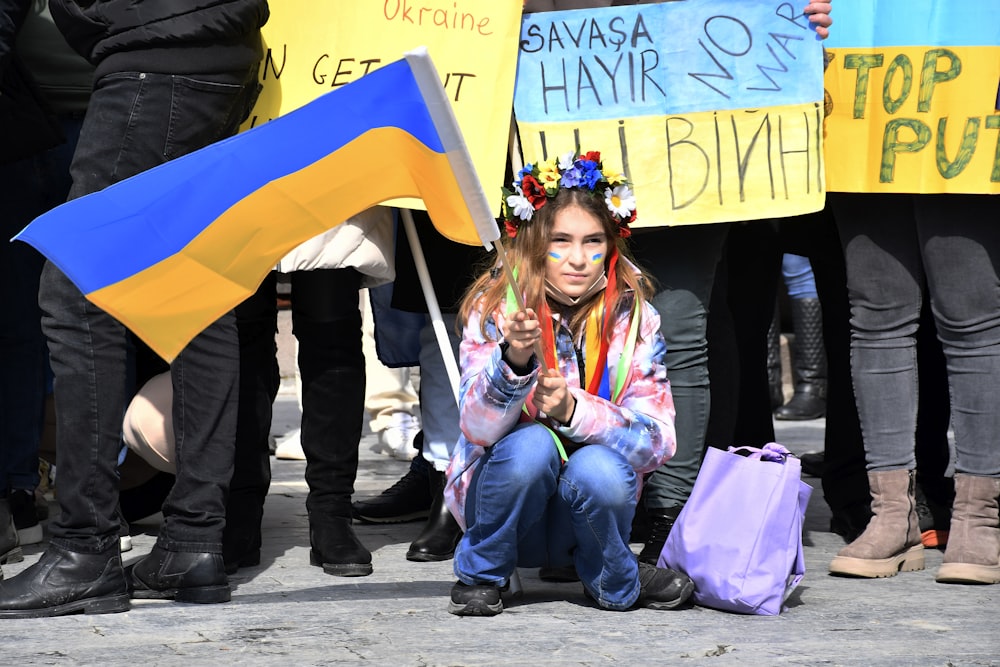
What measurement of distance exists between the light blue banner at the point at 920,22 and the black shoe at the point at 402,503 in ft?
6.65

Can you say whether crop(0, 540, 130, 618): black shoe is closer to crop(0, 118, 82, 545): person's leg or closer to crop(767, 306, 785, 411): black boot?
crop(0, 118, 82, 545): person's leg

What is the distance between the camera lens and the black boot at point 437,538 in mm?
4453

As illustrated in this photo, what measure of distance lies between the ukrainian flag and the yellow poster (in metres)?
0.95

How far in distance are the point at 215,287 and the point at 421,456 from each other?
1953 mm

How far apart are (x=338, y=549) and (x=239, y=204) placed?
125 centimetres

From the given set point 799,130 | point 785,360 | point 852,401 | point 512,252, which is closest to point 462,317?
point 512,252

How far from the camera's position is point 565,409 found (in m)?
3.70

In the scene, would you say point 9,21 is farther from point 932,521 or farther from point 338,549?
point 932,521

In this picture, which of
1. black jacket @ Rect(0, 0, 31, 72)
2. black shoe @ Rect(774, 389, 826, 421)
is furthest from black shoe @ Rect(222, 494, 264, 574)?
black shoe @ Rect(774, 389, 826, 421)

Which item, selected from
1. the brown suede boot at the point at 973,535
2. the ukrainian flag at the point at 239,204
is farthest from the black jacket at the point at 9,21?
the brown suede boot at the point at 973,535

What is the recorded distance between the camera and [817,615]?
379 centimetres

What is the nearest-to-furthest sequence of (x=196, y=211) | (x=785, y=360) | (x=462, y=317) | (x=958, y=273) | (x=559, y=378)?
(x=196, y=211) < (x=559, y=378) < (x=462, y=317) < (x=958, y=273) < (x=785, y=360)

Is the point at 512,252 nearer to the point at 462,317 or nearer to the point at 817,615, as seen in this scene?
the point at 462,317

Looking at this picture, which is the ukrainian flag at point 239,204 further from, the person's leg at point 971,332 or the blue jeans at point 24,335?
the person's leg at point 971,332
